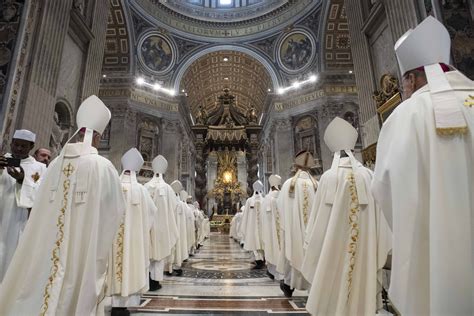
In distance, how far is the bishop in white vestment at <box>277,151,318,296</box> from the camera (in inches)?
121

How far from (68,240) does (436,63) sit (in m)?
2.18

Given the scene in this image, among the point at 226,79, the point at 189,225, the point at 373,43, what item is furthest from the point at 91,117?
the point at 226,79

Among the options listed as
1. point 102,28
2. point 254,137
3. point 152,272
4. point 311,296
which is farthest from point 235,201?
point 311,296

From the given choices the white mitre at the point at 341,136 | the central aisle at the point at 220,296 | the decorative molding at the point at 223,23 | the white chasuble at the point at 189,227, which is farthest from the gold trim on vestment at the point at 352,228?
the decorative molding at the point at 223,23

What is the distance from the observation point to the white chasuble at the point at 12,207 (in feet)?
8.14

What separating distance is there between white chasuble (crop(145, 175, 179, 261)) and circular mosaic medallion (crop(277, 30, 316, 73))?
14382 millimetres

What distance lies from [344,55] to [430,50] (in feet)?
51.1

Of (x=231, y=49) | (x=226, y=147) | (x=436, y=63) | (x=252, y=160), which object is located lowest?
(x=436, y=63)

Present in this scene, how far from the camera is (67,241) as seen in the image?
67.6 inches

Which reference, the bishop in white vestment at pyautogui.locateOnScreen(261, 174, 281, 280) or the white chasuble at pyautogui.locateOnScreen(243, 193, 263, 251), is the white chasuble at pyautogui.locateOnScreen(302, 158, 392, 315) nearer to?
the bishop in white vestment at pyautogui.locateOnScreen(261, 174, 281, 280)

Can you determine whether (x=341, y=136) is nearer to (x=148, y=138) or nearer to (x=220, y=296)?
(x=220, y=296)

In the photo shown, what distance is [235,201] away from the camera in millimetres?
17422

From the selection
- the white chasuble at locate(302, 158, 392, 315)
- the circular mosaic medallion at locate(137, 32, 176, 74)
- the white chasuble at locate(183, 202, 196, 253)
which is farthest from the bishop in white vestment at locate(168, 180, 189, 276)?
the circular mosaic medallion at locate(137, 32, 176, 74)

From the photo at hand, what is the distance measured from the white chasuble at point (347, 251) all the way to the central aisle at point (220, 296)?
2.39 ft
